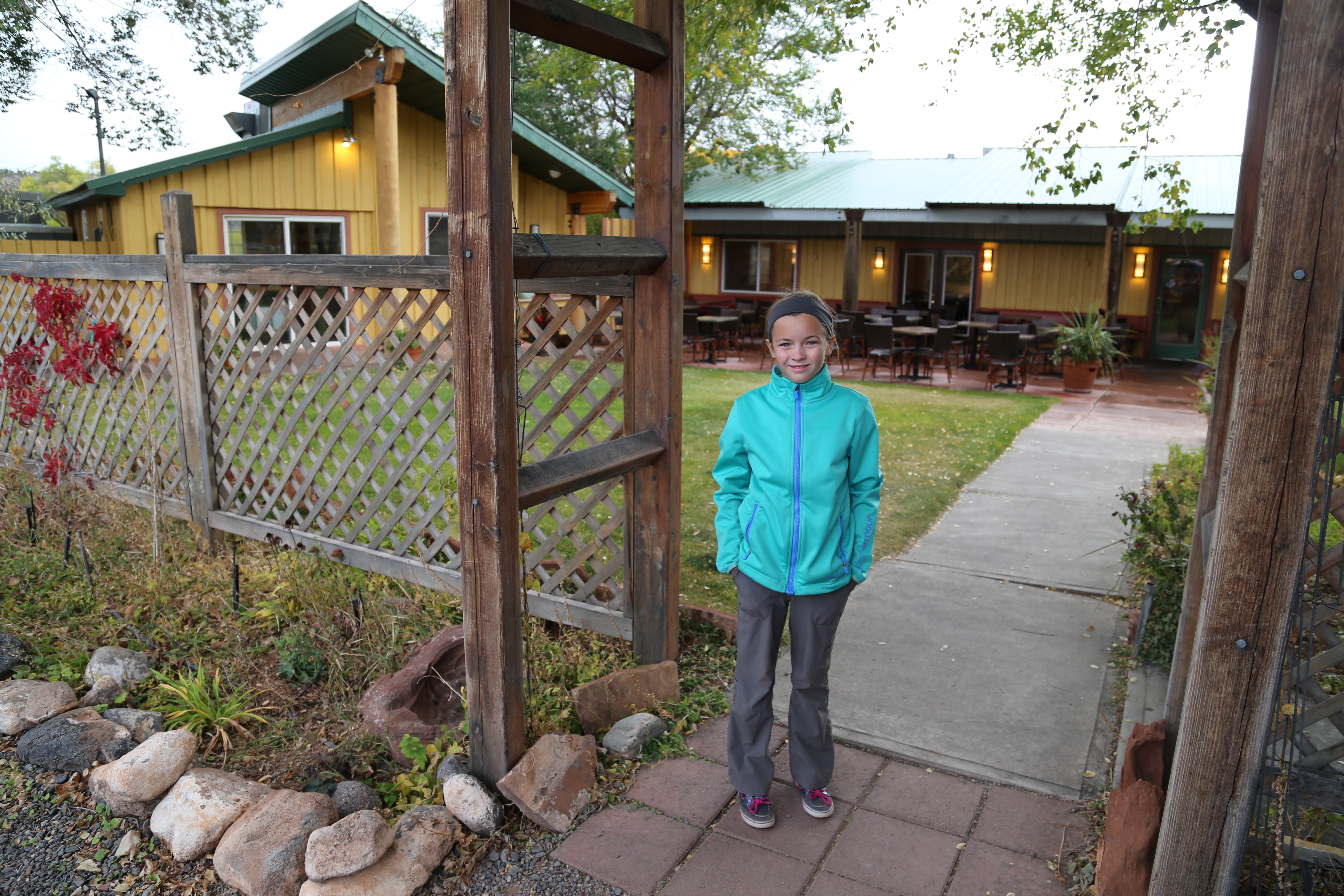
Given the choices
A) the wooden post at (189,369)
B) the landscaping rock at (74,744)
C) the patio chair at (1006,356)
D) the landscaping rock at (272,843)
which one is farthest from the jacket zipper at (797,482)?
the patio chair at (1006,356)

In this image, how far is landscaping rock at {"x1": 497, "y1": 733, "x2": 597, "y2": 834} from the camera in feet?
8.69

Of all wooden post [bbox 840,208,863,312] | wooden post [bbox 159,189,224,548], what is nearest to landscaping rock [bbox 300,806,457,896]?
wooden post [bbox 159,189,224,548]

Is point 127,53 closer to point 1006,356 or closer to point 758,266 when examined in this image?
point 1006,356

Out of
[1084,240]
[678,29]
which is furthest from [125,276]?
[1084,240]

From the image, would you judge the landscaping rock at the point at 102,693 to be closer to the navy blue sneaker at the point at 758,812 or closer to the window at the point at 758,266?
the navy blue sneaker at the point at 758,812

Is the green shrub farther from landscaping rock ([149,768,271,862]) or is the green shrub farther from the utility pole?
the utility pole

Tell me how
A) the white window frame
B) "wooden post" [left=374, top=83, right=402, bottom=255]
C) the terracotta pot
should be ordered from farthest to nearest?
the white window frame < the terracotta pot < "wooden post" [left=374, top=83, right=402, bottom=255]

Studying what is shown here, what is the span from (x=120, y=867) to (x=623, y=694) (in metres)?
1.55

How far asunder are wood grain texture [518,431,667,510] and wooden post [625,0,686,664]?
10 cm

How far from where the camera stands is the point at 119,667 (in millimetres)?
3473

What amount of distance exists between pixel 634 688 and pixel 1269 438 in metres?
2.15

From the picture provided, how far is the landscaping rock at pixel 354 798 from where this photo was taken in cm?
268

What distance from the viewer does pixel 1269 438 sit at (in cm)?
179

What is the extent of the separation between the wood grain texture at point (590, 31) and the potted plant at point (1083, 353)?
443 inches
